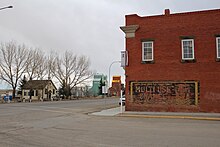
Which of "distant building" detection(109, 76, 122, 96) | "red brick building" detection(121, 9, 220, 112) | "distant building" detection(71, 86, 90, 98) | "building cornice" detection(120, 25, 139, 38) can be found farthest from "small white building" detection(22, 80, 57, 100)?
"red brick building" detection(121, 9, 220, 112)

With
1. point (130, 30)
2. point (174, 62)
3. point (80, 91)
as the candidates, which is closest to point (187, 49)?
point (174, 62)

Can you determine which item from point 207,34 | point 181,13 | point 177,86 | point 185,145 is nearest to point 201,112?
point 177,86

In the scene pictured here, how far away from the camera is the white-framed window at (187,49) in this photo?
72.3 feet

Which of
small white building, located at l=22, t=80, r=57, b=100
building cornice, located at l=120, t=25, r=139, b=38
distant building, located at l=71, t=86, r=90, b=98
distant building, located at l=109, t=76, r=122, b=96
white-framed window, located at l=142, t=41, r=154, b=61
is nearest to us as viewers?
white-framed window, located at l=142, t=41, r=154, b=61

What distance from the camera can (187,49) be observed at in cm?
2225

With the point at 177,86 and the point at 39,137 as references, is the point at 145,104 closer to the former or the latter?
the point at 177,86

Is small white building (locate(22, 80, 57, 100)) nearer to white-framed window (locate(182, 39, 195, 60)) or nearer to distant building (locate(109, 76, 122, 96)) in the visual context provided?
distant building (locate(109, 76, 122, 96))

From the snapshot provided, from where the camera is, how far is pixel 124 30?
78.7ft

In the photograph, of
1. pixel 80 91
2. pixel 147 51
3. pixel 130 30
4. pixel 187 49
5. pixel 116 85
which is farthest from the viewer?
pixel 80 91

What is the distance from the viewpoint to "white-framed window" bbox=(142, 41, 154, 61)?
23.2 meters

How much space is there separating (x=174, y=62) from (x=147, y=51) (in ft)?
8.56

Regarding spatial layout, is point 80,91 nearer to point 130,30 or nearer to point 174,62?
point 130,30

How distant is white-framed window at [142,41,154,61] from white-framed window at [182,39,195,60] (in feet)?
8.77

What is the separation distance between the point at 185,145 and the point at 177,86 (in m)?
14.0
